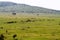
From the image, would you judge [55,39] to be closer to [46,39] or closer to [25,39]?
[46,39]

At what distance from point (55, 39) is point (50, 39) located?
1.16 metres

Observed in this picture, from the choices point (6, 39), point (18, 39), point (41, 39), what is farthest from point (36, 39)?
point (6, 39)

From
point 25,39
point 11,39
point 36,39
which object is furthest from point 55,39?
point 11,39

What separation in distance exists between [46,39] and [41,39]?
45.5 inches

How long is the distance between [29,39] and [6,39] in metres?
5.23

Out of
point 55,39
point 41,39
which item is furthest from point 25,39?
point 55,39

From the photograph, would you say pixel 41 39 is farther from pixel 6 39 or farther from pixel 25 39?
pixel 6 39

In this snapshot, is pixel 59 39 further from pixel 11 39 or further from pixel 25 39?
pixel 11 39

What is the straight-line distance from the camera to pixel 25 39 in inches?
1590

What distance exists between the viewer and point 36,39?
4084cm

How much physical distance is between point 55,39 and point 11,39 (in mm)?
10154

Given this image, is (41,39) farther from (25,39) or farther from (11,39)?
(11,39)

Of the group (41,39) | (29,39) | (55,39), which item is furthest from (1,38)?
(55,39)

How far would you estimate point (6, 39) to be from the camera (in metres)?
39.8
